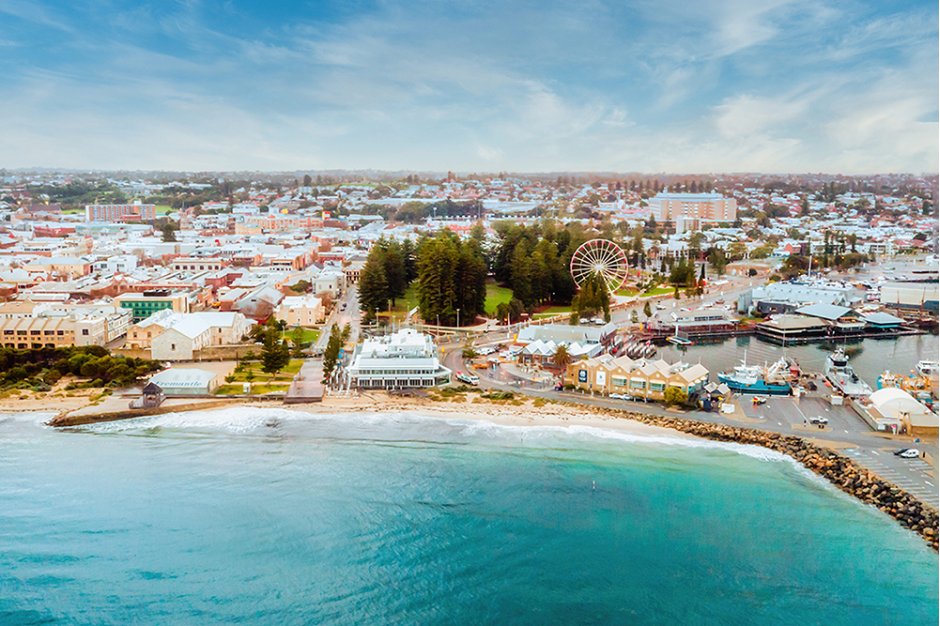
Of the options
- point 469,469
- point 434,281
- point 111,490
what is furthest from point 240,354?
point 469,469

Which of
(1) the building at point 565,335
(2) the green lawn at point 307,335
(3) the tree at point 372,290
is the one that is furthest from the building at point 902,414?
(3) the tree at point 372,290

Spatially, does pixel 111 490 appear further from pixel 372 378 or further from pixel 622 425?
pixel 622 425

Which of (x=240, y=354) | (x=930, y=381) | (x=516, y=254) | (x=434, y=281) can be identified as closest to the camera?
(x=930, y=381)

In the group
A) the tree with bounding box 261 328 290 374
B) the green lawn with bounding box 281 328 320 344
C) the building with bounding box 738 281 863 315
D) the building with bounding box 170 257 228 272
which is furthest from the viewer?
the building with bounding box 170 257 228 272

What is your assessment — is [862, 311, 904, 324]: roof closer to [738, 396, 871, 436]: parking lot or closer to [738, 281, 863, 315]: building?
[738, 281, 863, 315]: building

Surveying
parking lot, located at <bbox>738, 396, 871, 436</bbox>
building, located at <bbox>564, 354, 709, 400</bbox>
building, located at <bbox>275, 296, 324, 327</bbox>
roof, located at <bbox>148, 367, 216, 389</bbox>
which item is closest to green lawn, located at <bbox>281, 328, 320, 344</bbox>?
building, located at <bbox>275, 296, 324, 327</bbox>

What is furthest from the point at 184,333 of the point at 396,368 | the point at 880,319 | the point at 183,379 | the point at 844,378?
the point at 880,319
